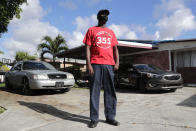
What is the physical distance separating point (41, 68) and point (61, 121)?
496 cm

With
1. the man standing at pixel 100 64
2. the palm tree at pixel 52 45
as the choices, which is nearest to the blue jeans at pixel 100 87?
the man standing at pixel 100 64

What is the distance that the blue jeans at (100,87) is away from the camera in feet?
10.3

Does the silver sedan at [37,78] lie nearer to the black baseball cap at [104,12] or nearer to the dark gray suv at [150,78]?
the dark gray suv at [150,78]

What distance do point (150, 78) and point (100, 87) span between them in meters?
4.73

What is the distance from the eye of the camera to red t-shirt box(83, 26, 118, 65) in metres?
3.21

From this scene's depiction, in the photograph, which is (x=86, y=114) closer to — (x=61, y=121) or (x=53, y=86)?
(x=61, y=121)

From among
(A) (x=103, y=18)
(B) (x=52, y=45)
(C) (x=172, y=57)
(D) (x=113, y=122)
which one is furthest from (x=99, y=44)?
(B) (x=52, y=45)

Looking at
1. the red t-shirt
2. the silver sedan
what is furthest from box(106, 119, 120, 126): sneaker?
the silver sedan

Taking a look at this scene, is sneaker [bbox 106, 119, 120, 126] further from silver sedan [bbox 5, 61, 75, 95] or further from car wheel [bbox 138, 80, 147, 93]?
car wheel [bbox 138, 80, 147, 93]

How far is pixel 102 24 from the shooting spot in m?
3.34

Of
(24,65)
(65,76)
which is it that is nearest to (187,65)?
(65,76)

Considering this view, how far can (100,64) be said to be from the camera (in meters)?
3.20

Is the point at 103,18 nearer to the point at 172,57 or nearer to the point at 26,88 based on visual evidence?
the point at 26,88

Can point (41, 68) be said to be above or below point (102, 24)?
below
